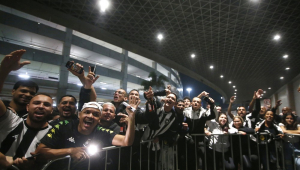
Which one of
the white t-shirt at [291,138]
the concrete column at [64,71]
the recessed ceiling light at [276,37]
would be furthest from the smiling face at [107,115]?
the concrete column at [64,71]

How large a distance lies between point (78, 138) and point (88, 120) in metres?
0.25

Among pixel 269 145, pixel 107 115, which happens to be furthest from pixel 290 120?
pixel 107 115

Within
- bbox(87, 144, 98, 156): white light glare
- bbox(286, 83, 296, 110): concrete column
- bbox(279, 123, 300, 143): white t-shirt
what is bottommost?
bbox(279, 123, 300, 143): white t-shirt

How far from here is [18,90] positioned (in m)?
2.35

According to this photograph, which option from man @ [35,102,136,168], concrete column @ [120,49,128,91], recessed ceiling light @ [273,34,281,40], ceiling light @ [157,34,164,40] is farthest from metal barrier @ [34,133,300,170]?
concrete column @ [120,49,128,91]

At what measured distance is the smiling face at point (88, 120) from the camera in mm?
2160

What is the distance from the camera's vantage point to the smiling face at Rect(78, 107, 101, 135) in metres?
2.16

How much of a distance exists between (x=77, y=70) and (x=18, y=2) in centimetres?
445

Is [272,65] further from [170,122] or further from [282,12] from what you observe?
[170,122]

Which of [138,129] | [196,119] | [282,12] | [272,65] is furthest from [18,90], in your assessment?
[272,65]

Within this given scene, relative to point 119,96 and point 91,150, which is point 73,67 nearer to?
point 119,96

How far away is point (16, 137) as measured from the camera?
1899 mm

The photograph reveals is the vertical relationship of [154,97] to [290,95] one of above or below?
below

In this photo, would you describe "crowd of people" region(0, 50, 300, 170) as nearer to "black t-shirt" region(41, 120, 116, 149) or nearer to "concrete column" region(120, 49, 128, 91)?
"black t-shirt" region(41, 120, 116, 149)
